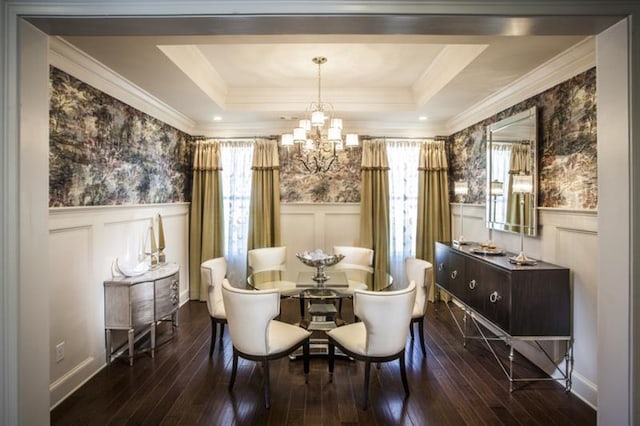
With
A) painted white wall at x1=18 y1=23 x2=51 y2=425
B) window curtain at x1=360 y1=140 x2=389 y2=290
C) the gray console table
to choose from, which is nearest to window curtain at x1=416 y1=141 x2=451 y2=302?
window curtain at x1=360 y1=140 x2=389 y2=290

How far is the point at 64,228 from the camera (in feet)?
8.34

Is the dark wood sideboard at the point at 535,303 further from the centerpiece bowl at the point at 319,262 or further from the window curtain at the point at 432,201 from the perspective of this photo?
the window curtain at the point at 432,201

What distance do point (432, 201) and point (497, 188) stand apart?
132 cm

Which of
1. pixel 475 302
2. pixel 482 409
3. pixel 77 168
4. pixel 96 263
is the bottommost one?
pixel 482 409

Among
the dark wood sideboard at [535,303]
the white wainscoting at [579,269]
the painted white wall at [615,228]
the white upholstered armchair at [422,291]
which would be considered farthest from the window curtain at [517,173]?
the painted white wall at [615,228]

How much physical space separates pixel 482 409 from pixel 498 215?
2025 mm

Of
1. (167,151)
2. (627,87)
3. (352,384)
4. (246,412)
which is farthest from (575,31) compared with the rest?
(167,151)

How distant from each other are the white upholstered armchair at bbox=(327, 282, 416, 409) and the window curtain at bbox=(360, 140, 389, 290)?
2436mm

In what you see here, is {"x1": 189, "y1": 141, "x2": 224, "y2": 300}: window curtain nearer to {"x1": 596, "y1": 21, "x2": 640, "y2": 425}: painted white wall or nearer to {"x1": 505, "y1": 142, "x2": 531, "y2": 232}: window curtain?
{"x1": 505, "y1": 142, "x2": 531, "y2": 232}: window curtain

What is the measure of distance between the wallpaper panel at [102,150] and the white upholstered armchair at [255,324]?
1.52 meters

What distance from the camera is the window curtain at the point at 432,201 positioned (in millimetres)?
A: 4898

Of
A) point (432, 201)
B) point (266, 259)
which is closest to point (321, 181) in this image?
point (266, 259)

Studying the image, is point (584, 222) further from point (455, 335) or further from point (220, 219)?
point (220, 219)

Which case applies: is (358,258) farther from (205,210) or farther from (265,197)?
(205,210)
